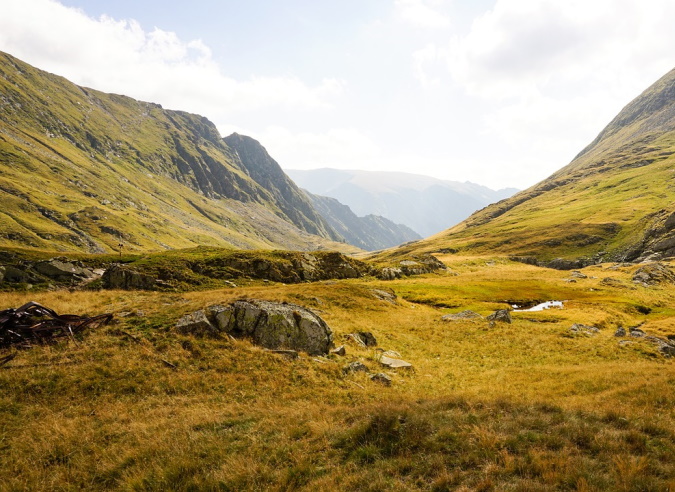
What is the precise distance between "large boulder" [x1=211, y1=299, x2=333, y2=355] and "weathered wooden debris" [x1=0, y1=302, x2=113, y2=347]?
26.5 feet

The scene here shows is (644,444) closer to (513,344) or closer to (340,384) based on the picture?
(340,384)

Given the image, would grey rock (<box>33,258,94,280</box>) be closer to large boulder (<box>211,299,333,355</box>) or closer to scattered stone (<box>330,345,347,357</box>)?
large boulder (<box>211,299,333,355</box>)

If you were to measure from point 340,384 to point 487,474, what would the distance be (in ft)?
37.8

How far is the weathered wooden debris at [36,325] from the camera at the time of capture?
1892 centimetres

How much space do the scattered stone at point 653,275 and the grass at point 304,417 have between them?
60.4 m

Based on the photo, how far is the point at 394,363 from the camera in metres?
24.3

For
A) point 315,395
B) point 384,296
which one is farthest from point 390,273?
point 315,395

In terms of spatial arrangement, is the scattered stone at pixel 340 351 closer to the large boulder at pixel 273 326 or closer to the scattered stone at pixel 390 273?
the large boulder at pixel 273 326

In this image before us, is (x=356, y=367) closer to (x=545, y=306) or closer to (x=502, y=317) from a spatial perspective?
(x=502, y=317)

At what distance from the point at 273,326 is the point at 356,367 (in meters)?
6.45

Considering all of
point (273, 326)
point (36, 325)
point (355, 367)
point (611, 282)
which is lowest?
point (355, 367)

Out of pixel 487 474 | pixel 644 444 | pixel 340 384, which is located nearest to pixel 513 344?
pixel 340 384

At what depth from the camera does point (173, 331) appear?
21812mm

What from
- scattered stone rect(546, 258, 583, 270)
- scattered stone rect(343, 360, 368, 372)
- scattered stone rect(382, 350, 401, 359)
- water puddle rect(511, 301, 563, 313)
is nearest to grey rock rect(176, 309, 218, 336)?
scattered stone rect(343, 360, 368, 372)
